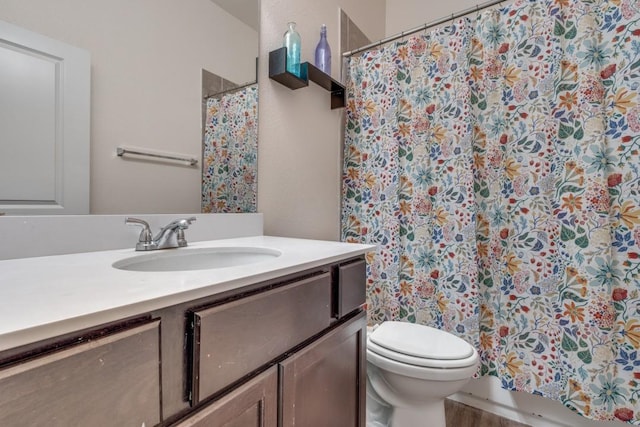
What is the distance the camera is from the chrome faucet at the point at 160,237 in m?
0.84

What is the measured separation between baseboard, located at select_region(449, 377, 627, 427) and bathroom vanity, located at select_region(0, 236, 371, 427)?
1.06 metres

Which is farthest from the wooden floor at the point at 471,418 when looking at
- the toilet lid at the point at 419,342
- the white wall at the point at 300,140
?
the white wall at the point at 300,140

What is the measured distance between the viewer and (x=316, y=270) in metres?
0.77

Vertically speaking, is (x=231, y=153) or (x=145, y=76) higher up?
(x=145, y=76)

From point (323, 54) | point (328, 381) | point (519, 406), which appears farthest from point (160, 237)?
point (519, 406)

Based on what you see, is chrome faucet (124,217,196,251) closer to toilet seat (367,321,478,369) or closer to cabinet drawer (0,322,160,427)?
cabinet drawer (0,322,160,427)

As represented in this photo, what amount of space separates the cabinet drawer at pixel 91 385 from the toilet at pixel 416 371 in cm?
91

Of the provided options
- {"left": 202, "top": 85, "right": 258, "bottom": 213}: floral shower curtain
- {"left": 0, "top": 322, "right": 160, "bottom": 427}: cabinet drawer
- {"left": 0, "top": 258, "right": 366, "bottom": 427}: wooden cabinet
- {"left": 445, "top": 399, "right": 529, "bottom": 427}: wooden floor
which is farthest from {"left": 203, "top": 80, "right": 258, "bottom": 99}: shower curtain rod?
{"left": 445, "top": 399, "right": 529, "bottom": 427}: wooden floor

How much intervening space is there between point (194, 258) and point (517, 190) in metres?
1.32

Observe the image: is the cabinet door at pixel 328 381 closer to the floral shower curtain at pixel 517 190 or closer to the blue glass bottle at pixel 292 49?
the floral shower curtain at pixel 517 190

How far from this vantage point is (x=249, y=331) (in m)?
0.57

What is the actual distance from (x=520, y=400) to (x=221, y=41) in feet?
6.65

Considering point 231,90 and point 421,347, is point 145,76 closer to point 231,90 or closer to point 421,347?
point 231,90

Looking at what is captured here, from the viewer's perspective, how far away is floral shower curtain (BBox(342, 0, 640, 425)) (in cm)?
114
